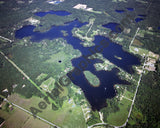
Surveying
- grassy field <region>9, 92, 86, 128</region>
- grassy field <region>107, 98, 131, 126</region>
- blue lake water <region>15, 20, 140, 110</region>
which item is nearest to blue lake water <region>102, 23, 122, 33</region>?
blue lake water <region>15, 20, 140, 110</region>

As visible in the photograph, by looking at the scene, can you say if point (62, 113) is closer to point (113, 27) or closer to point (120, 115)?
point (120, 115)

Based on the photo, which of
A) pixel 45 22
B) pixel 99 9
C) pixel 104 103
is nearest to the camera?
pixel 104 103

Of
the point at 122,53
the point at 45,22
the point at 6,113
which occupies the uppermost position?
the point at 45,22

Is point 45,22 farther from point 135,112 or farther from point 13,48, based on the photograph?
point 135,112

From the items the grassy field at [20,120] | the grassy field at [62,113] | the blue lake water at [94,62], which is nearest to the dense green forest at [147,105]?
the blue lake water at [94,62]

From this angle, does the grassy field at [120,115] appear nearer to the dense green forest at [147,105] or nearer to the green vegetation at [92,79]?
the dense green forest at [147,105]

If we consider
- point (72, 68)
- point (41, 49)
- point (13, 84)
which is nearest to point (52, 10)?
point (41, 49)

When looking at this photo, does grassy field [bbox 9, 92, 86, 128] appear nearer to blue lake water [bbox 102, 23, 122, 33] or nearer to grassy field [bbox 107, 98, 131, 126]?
grassy field [bbox 107, 98, 131, 126]
